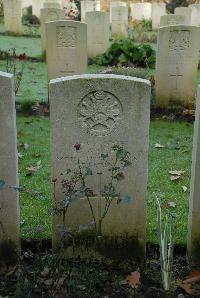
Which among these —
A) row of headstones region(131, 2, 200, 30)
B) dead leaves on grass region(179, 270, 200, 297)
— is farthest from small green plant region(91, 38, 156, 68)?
dead leaves on grass region(179, 270, 200, 297)

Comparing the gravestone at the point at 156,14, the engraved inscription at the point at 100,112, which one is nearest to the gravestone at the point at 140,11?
the gravestone at the point at 156,14

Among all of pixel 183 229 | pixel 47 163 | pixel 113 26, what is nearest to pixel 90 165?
pixel 183 229

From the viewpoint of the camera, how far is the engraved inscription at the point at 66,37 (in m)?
8.63

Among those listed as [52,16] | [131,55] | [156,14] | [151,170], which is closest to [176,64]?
[151,170]

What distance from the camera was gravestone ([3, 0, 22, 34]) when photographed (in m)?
18.7

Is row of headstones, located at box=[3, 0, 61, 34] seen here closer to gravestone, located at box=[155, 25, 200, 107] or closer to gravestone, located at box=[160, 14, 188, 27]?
gravestone, located at box=[160, 14, 188, 27]

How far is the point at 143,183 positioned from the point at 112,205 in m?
0.31

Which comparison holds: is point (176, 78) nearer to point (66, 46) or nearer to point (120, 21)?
point (66, 46)

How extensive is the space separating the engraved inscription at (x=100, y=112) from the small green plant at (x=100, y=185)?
18cm

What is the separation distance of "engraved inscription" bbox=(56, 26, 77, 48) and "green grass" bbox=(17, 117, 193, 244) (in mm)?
1596

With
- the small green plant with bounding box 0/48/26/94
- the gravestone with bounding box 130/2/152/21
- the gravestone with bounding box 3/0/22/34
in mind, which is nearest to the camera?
the small green plant with bounding box 0/48/26/94

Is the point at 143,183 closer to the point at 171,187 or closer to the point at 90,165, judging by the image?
the point at 90,165

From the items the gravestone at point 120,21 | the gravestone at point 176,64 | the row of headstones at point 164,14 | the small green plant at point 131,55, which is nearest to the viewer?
the gravestone at point 176,64

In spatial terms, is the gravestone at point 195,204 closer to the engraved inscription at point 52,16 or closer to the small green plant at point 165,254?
the small green plant at point 165,254
